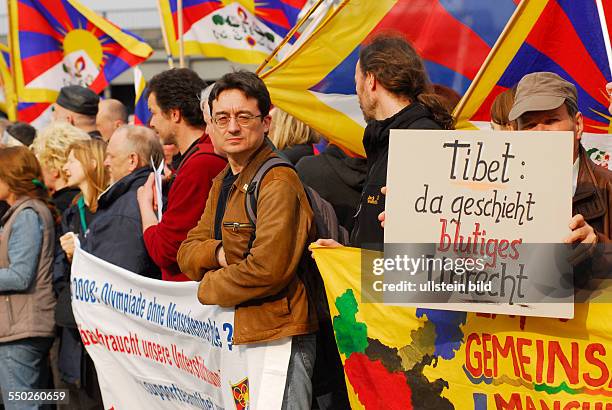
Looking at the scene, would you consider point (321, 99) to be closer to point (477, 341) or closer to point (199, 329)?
point (199, 329)

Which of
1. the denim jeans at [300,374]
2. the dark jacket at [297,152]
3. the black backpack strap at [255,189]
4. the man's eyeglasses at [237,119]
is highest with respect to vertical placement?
the dark jacket at [297,152]

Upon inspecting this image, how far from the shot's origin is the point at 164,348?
503 centimetres

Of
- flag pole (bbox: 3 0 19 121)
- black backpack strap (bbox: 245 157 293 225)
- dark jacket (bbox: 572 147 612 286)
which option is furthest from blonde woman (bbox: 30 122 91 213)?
dark jacket (bbox: 572 147 612 286)

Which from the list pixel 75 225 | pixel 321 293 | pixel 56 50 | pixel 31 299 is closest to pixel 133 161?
pixel 75 225

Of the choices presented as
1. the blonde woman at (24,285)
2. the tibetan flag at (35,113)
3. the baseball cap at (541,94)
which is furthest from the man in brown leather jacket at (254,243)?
the tibetan flag at (35,113)

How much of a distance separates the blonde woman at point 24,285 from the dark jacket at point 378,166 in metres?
2.81

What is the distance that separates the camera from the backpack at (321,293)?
13.5ft

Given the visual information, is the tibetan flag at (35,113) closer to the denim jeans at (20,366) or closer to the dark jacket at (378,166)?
the denim jeans at (20,366)

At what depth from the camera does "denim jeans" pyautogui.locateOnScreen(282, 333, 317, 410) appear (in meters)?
4.09

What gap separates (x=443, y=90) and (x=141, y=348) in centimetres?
214

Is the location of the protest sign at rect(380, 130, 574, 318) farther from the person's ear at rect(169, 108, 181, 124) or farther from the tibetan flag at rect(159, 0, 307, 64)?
the tibetan flag at rect(159, 0, 307, 64)

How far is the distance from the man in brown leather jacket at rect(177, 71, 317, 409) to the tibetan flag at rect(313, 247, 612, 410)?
0.56 ft

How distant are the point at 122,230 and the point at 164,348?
0.81m

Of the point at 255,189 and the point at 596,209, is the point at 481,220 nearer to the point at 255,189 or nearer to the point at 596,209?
the point at 596,209
